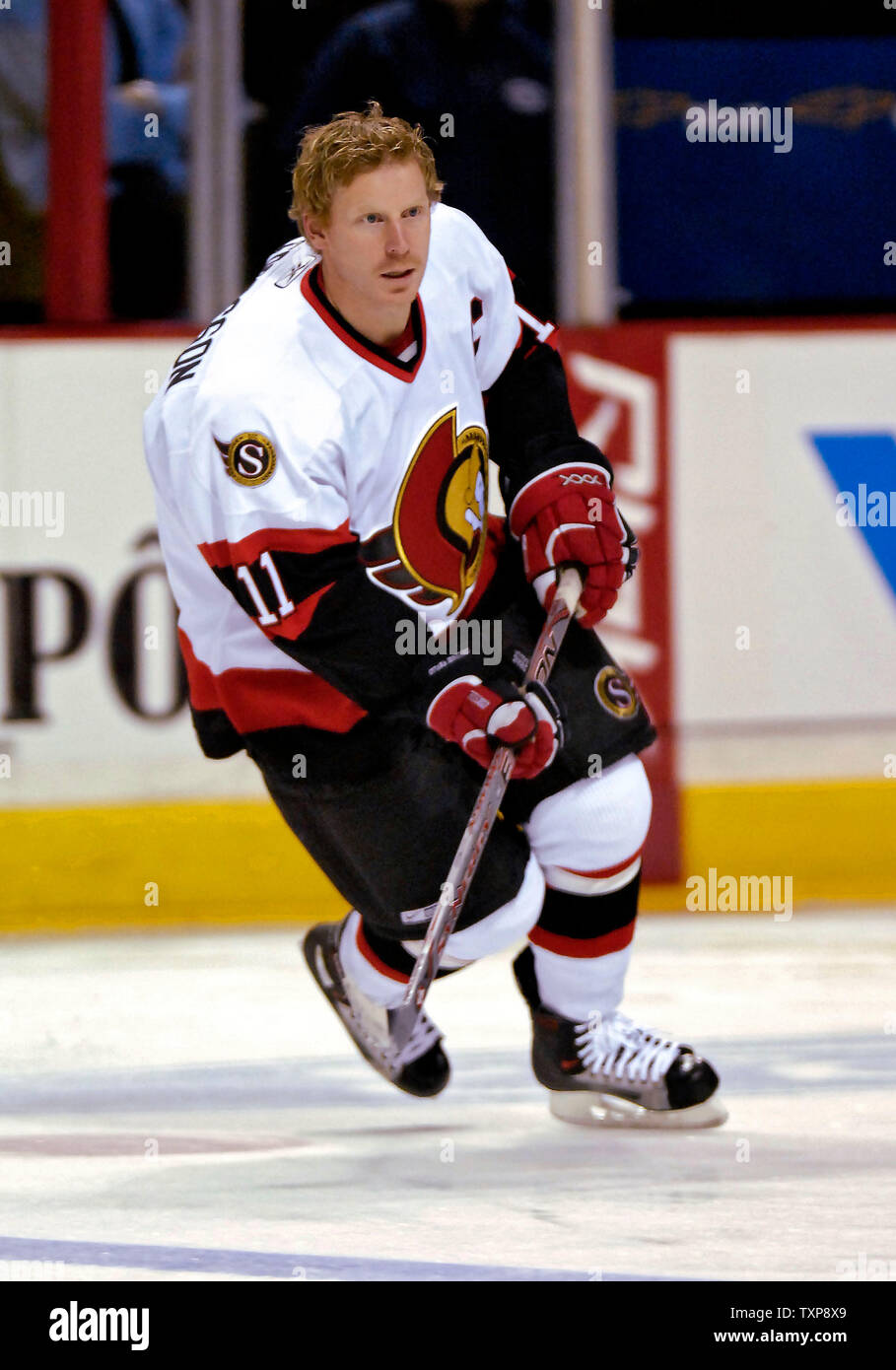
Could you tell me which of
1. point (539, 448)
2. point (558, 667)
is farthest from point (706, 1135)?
point (539, 448)

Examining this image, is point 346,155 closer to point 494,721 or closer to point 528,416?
point 528,416

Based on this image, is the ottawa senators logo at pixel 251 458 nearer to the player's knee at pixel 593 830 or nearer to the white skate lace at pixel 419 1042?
the player's knee at pixel 593 830

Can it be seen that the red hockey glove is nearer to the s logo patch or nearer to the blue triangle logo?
the s logo patch

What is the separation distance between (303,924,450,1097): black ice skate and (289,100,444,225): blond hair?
0.99 metres

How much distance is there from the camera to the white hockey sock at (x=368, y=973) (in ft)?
10.2

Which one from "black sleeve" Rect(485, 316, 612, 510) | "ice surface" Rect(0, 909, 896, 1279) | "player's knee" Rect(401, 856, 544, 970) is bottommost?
"ice surface" Rect(0, 909, 896, 1279)

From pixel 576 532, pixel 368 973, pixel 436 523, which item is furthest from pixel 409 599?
pixel 368 973

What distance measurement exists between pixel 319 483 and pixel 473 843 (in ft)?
1.48

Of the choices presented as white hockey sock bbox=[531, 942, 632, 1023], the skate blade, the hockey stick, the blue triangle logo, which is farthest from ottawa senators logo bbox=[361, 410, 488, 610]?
the blue triangle logo

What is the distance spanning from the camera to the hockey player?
275cm

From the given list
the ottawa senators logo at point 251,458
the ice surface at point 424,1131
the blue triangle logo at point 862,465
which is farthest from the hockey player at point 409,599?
the blue triangle logo at point 862,465

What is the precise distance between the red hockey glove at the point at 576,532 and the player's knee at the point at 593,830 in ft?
0.70

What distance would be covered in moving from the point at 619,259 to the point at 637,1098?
226 cm

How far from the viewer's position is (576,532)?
3.02 m
